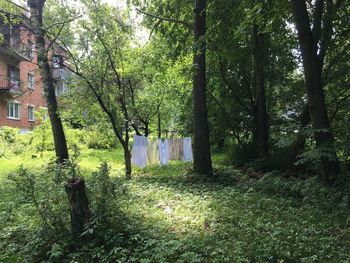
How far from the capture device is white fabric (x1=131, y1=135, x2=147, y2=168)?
41.0 feet

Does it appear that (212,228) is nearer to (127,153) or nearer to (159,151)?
(127,153)

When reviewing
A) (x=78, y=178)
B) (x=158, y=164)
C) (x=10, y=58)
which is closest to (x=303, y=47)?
(x=78, y=178)

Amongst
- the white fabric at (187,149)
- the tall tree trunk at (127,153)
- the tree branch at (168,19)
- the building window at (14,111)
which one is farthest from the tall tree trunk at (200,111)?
the building window at (14,111)

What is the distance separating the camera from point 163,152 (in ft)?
45.8

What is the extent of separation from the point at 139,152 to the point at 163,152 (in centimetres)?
163

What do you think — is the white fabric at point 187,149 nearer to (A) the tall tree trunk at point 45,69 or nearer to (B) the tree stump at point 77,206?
(A) the tall tree trunk at point 45,69

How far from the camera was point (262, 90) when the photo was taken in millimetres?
11680

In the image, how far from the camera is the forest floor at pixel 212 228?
13.4 ft

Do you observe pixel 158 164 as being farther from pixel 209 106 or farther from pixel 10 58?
pixel 10 58

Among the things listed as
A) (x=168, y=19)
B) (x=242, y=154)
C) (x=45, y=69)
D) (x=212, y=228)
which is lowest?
(x=212, y=228)

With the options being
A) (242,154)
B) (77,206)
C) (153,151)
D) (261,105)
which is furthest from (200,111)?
(77,206)

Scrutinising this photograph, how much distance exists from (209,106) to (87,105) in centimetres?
487

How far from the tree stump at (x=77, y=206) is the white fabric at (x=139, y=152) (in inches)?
305

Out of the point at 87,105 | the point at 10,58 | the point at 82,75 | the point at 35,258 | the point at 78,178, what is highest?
the point at 10,58
